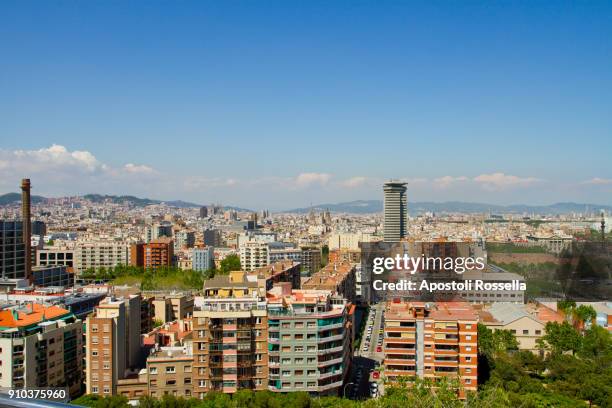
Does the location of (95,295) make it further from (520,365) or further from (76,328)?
(520,365)

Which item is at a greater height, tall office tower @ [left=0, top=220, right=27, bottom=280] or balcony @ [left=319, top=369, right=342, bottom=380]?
tall office tower @ [left=0, top=220, right=27, bottom=280]

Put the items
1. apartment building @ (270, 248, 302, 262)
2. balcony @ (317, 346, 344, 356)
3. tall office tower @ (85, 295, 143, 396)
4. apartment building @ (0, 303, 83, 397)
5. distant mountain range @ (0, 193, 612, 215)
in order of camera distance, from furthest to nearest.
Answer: distant mountain range @ (0, 193, 612, 215) → apartment building @ (270, 248, 302, 262) → tall office tower @ (85, 295, 143, 396) → balcony @ (317, 346, 344, 356) → apartment building @ (0, 303, 83, 397)

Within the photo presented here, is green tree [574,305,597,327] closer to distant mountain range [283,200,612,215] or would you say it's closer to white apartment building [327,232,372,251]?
white apartment building [327,232,372,251]

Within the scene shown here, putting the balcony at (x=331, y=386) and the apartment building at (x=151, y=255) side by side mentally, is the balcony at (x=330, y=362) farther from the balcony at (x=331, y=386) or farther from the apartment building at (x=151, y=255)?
the apartment building at (x=151, y=255)

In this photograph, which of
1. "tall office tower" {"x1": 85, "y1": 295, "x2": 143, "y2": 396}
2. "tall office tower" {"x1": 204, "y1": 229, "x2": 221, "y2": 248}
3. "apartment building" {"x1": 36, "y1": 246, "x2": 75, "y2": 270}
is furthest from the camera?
"tall office tower" {"x1": 204, "y1": 229, "x2": 221, "y2": 248}

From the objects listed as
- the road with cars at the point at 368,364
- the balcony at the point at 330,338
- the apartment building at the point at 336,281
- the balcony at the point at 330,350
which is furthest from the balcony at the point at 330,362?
the apartment building at the point at 336,281

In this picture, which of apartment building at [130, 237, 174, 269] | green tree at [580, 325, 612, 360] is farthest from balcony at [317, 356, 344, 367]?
apartment building at [130, 237, 174, 269]
